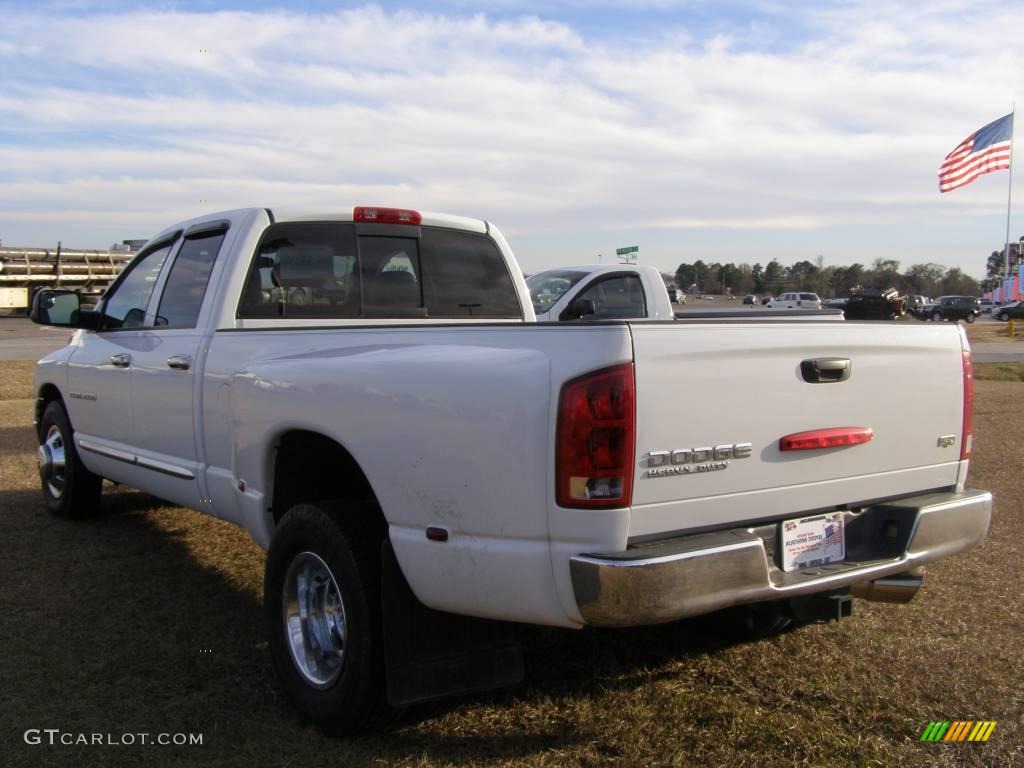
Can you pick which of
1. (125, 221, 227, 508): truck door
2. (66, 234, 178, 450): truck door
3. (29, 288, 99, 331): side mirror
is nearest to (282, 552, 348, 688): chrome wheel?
(125, 221, 227, 508): truck door

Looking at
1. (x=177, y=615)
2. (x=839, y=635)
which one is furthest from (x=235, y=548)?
(x=839, y=635)

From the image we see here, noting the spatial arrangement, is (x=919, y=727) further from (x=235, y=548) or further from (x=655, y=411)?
(x=235, y=548)

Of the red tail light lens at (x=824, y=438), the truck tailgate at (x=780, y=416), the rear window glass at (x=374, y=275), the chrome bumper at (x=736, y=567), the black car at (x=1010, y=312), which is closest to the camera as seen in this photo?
the chrome bumper at (x=736, y=567)

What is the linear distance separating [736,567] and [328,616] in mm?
1534

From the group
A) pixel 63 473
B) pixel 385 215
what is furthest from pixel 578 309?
pixel 63 473

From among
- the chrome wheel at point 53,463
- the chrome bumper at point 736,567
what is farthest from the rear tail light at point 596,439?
the chrome wheel at point 53,463

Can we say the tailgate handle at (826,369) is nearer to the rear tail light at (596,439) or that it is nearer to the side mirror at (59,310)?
the rear tail light at (596,439)

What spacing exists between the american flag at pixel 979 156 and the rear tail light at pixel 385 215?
26872mm

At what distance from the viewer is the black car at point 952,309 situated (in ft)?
177

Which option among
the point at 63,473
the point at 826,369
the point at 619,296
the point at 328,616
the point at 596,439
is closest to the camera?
the point at 596,439

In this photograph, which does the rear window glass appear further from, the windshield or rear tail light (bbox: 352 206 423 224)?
the windshield

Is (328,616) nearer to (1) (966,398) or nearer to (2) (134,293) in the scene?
(1) (966,398)

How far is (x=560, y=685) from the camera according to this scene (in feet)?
12.2

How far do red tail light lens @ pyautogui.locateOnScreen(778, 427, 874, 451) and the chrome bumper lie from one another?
0.88ft
